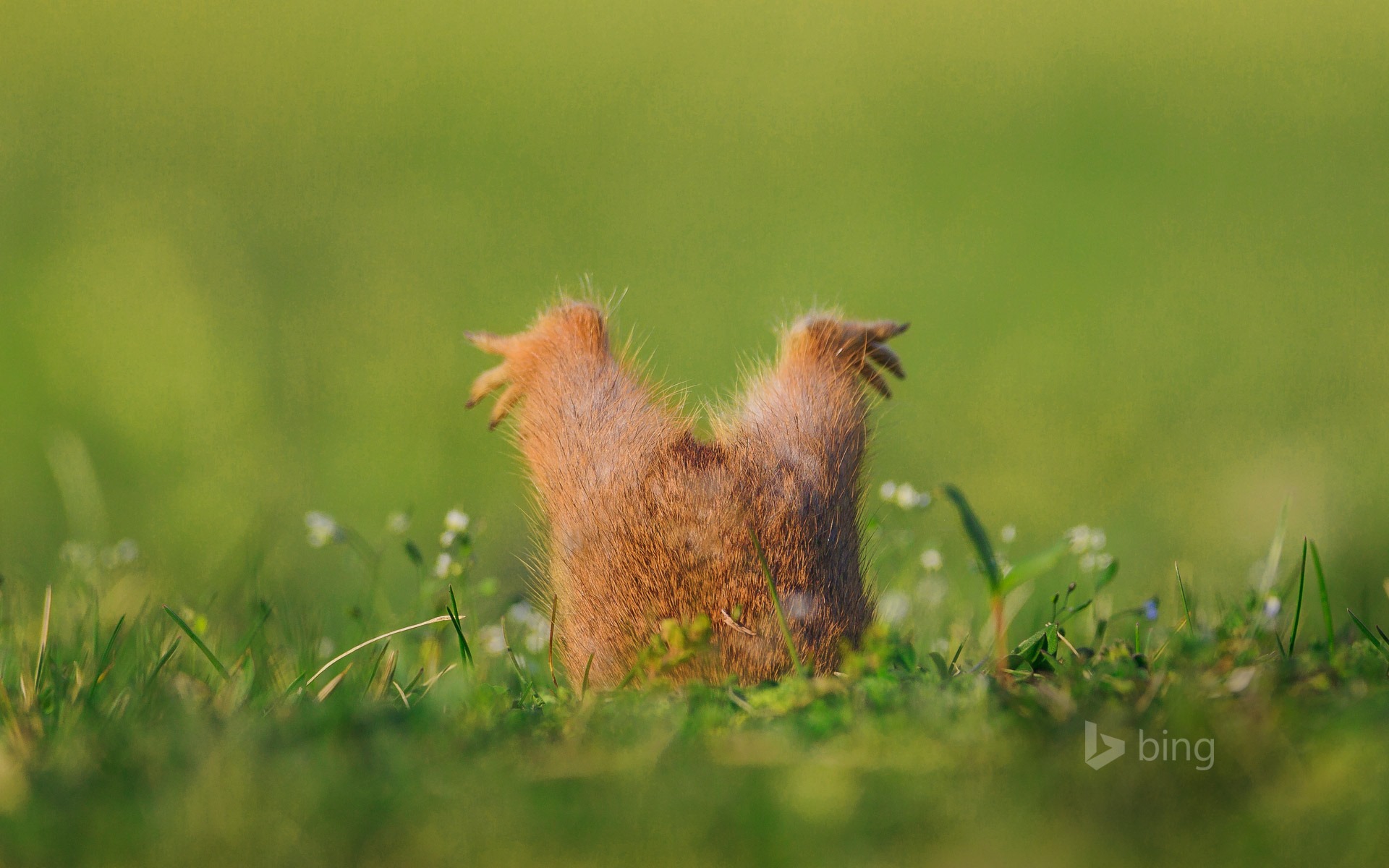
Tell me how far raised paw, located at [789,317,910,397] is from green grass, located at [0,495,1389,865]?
0.70 m

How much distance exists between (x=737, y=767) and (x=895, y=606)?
1952 mm

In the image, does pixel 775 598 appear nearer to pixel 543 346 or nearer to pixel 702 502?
pixel 702 502

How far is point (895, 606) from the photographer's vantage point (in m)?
3.97

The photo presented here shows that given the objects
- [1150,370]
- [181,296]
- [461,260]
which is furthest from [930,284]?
[181,296]

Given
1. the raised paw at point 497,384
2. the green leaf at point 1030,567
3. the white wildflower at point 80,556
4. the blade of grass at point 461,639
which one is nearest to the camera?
the green leaf at point 1030,567

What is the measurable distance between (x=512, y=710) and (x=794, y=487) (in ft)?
2.61

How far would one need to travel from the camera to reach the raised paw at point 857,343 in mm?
3135

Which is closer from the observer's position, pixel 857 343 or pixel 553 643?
pixel 553 643

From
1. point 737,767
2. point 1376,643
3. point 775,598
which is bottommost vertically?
point 1376,643

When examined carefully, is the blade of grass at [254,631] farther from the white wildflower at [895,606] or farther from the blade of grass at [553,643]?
the white wildflower at [895,606]

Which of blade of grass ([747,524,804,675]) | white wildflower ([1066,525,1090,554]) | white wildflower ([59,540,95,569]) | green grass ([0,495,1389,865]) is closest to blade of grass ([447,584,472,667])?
green grass ([0,495,1389,865])

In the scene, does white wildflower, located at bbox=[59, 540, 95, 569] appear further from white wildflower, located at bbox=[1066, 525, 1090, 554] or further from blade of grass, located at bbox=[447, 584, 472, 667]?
white wildflower, located at bbox=[1066, 525, 1090, 554]

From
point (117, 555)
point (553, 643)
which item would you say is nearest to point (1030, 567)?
point (553, 643)

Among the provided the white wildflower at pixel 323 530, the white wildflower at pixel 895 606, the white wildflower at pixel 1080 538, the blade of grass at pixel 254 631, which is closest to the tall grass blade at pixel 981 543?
the white wildflower at pixel 1080 538
